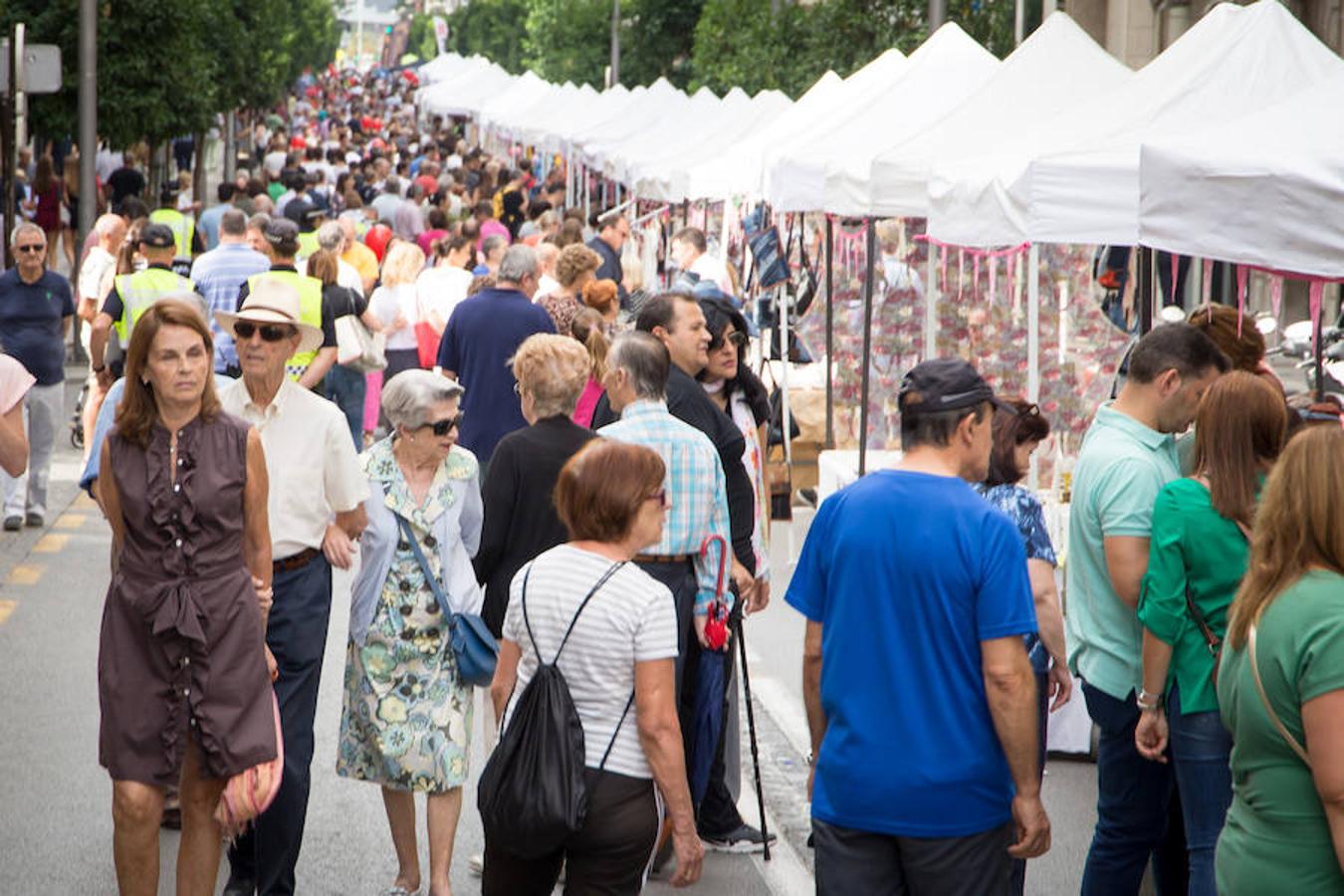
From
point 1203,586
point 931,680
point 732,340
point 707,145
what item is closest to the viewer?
point 931,680

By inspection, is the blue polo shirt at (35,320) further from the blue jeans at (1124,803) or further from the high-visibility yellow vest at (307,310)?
the blue jeans at (1124,803)

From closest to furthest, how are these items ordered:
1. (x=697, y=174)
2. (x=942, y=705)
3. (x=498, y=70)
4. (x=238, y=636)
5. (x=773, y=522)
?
(x=942, y=705) < (x=238, y=636) < (x=773, y=522) < (x=697, y=174) < (x=498, y=70)

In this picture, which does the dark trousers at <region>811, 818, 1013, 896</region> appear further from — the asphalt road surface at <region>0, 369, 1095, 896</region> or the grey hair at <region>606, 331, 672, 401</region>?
the asphalt road surface at <region>0, 369, 1095, 896</region>

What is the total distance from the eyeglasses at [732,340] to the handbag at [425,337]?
7.96 meters

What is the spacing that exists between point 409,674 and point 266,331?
1123 mm

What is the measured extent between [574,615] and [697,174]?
13198 mm

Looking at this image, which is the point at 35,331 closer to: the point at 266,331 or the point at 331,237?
the point at 331,237

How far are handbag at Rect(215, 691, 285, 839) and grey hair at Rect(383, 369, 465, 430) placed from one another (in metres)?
1.06

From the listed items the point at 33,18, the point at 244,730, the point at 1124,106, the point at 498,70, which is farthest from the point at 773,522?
the point at 498,70

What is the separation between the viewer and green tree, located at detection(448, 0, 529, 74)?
308 feet

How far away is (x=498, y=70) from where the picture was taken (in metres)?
49.5

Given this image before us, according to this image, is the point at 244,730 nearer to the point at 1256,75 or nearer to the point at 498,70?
the point at 1256,75

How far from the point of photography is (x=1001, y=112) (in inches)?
450

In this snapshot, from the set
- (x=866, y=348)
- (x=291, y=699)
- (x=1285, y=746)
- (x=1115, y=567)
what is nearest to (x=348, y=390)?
(x=866, y=348)
